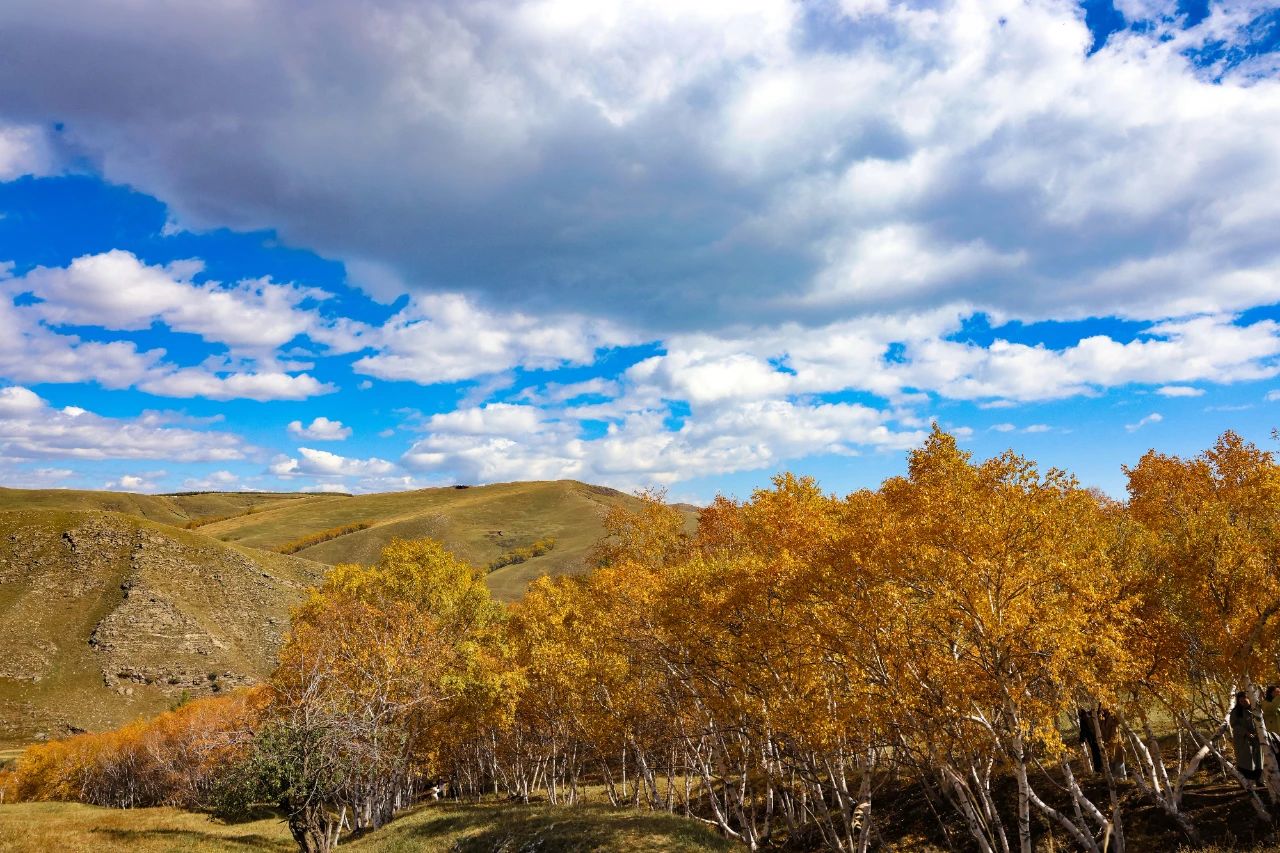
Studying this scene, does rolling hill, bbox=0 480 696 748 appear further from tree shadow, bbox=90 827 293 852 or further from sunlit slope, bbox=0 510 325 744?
tree shadow, bbox=90 827 293 852

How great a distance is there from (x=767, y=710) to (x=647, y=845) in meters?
7.92

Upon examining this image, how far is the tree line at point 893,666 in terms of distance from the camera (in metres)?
22.2

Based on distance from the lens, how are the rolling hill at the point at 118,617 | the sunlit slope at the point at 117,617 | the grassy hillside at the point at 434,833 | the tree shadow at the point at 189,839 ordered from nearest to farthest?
1. the grassy hillside at the point at 434,833
2. the tree shadow at the point at 189,839
3. the rolling hill at the point at 118,617
4. the sunlit slope at the point at 117,617

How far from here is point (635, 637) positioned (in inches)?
1416

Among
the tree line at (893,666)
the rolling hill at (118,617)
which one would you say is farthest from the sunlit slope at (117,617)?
the tree line at (893,666)

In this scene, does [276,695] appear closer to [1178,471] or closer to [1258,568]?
[1258,568]

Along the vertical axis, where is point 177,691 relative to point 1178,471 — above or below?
Answer: below

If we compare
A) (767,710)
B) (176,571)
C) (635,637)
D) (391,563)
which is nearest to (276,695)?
(391,563)

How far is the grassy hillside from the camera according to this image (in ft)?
92.7

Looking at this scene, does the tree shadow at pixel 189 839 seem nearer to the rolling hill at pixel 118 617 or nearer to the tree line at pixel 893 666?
the tree line at pixel 893 666

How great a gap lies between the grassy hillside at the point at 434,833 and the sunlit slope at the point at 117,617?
69.8 meters

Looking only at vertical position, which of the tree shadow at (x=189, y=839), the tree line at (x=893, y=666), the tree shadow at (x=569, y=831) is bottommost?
the tree shadow at (x=189, y=839)

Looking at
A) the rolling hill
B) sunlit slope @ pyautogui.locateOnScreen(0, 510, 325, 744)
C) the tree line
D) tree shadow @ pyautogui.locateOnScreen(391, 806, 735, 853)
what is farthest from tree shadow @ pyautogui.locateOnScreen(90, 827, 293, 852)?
sunlit slope @ pyautogui.locateOnScreen(0, 510, 325, 744)

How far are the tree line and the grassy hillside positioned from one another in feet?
14.1
